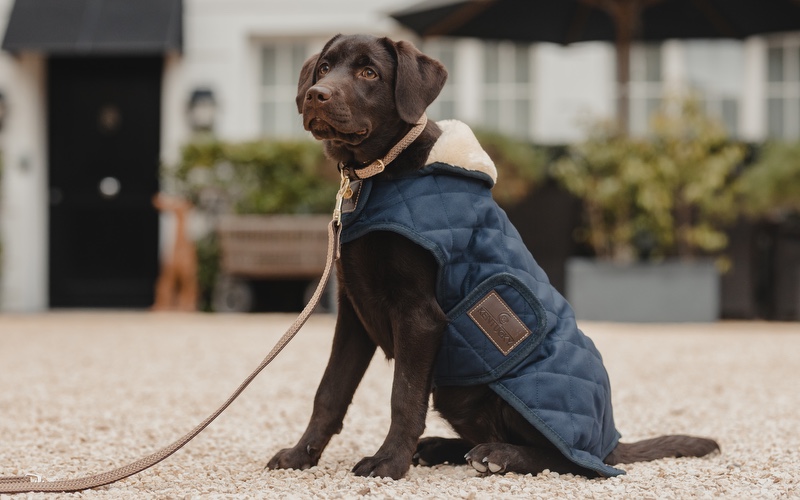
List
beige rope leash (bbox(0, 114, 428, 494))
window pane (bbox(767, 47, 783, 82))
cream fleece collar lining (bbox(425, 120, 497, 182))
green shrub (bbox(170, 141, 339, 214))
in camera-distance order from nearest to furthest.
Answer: beige rope leash (bbox(0, 114, 428, 494)) → cream fleece collar lining (bbox(425, 120, 497, 182)) → green shrub (bbox(170, 141, 339, 214)) → window pane (bbox(767, 47, 783, 82))

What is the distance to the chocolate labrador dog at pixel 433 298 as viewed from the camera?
8.35 ft

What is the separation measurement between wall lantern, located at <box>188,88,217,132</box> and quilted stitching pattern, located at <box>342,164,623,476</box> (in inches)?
289

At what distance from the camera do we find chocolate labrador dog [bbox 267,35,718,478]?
254 centimetres

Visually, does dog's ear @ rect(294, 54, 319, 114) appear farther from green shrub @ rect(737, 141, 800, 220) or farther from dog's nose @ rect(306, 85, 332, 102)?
green shrub @ rect(737, 141, 800, 220)

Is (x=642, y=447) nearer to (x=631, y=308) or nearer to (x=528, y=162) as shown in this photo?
(x=631, y=308)

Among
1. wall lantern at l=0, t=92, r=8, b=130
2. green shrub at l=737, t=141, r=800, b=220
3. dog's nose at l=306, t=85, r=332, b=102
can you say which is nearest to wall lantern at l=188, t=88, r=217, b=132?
wall lantern at l=0, t=92, r=8, b=130

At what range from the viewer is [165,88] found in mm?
9812

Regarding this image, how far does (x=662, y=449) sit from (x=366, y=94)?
1.38 m

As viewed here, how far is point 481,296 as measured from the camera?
102 inches

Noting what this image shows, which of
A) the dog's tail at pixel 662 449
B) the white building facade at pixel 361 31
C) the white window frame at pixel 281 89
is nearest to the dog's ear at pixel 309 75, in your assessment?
the dog's tail at pixel 662 449

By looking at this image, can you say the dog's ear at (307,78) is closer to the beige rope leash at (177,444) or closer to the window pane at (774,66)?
the beige rope leash at (177,444)

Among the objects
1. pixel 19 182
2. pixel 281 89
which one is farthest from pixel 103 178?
pixel 281 89

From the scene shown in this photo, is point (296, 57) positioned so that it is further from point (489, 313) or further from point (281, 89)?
point (489, 313)

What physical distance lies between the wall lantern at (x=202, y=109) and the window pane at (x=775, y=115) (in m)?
5.56
